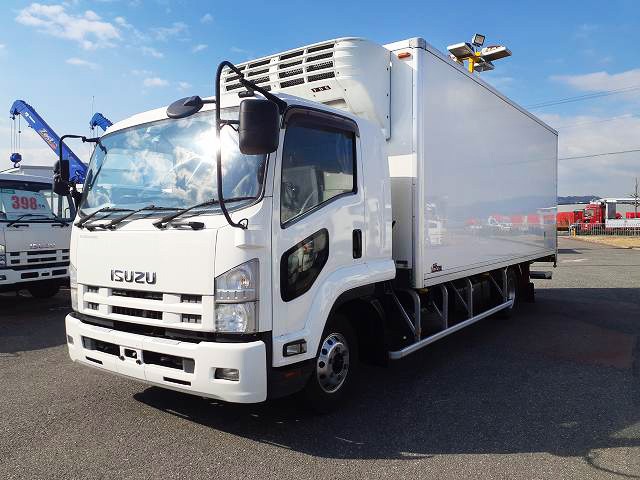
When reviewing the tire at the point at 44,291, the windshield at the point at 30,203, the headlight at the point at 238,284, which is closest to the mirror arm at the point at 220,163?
the headlight at the point at 238,284

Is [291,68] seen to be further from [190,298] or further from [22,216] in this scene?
[22,216]

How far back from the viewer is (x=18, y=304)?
9.68 metres

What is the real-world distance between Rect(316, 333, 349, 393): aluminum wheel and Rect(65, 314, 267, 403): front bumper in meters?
0.75

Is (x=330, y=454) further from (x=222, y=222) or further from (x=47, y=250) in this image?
(x=47, y=250)

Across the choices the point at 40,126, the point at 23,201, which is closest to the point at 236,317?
the point at 23,201

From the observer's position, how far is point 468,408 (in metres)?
4.25

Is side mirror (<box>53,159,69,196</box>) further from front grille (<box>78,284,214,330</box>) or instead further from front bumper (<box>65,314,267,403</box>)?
front bumper (<box>65,314,267,403</box>)

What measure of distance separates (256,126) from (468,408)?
3002 mm

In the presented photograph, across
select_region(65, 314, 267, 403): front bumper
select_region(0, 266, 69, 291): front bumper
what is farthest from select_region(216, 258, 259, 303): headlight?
select_region(0, 266, 69, 291): front bumper

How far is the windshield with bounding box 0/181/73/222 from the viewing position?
848 centimetres

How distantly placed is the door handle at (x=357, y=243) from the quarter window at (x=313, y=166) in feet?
1.16

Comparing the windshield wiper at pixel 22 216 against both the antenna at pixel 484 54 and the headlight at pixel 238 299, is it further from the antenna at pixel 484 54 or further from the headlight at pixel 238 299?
the antenna at pixel 484 54

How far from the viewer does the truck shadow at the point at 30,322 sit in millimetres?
6512

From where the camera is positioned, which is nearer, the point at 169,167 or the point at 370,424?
the point at 169,167
